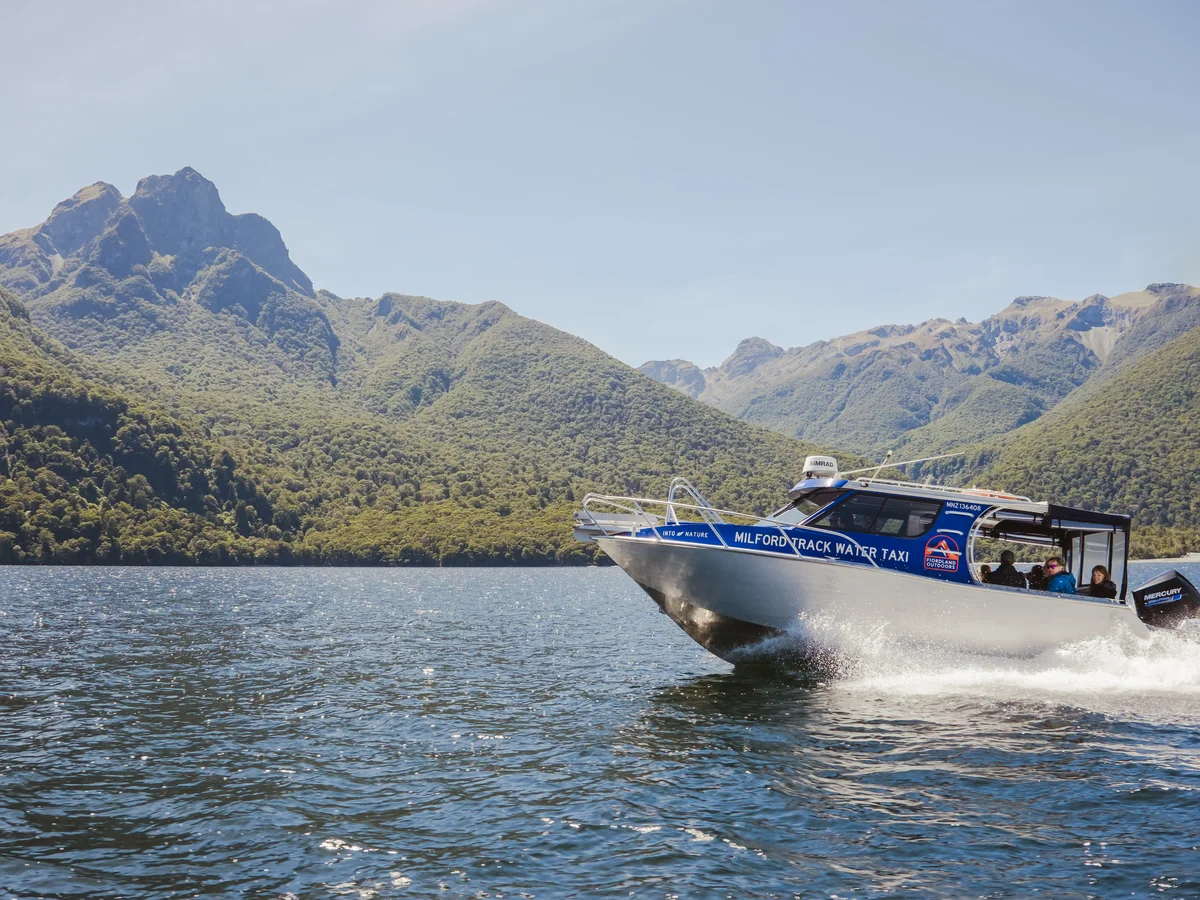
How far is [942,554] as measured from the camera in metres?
15.6

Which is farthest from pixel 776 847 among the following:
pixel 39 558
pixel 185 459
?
pixel 185 459

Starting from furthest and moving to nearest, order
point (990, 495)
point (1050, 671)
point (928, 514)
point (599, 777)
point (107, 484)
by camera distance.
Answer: point (107, 484) < point (990, 495) < point (928, 514) < point (1050, 671) < point (599, 777)

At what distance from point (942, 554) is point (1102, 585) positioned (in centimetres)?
334

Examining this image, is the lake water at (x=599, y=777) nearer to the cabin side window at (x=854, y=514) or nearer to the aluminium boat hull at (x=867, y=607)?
the aluminium boat hull at (x=867, y=607)

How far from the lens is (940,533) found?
15.7 m

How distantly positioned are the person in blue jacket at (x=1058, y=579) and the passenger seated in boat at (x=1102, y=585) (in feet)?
1.23

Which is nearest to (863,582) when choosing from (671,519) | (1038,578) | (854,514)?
(854,514)

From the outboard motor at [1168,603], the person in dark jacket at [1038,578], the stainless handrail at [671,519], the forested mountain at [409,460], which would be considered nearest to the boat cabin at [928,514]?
the stainless handrail at [671,519]

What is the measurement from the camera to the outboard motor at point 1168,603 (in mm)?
15805

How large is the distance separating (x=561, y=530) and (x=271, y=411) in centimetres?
7721

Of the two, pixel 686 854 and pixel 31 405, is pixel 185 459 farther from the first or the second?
pixel 686 854

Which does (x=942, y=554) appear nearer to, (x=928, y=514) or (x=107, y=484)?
(x=928, y=514)

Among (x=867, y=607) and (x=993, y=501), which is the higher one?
(x=993, y=501)

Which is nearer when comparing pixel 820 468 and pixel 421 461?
pixel 820 468
